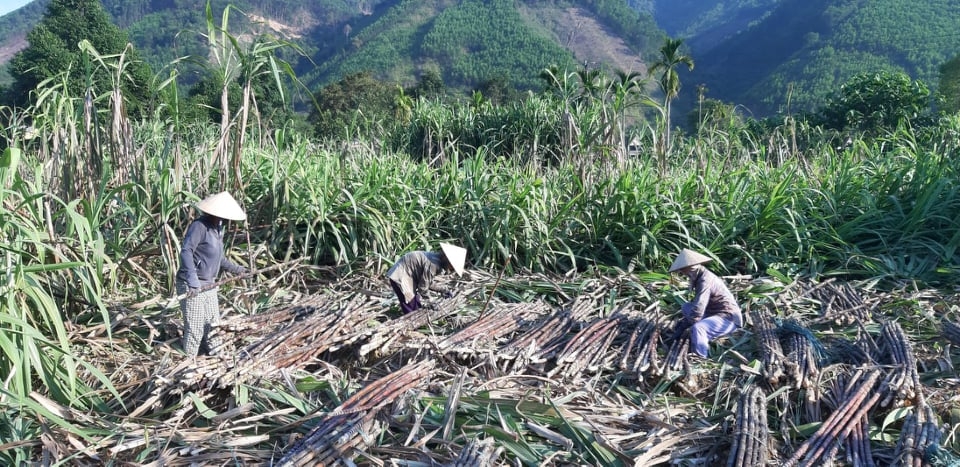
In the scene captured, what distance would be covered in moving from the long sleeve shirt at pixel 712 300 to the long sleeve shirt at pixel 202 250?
2.67 metres

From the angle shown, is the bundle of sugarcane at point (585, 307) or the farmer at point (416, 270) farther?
the farmer at point (416, 270)

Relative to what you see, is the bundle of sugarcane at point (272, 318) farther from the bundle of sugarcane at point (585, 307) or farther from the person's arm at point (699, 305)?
the person's arm at point (699, 305)

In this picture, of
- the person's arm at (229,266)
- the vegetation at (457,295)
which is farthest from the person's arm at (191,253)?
the vegetation at (457,295)

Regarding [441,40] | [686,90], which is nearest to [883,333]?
[686,90]

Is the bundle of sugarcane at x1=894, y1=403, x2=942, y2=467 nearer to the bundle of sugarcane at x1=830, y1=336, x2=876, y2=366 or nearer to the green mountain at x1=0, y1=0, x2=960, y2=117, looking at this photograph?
the bundle of sugarcane at x1=830, y1=336, x2=876, y2=366

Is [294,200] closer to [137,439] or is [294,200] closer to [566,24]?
[137,439]

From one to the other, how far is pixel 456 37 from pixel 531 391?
8623cm

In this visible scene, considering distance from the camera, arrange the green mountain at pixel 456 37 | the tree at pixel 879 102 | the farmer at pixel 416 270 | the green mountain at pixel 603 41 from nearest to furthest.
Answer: the farmer at pixel 416 270, the tree at pixel 879 102, the green mountain at pixel 603 41, the green mountain at pixel 456 37

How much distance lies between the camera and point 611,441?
2.32 metres

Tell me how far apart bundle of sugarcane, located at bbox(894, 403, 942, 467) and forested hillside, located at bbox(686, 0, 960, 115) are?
1790 inches

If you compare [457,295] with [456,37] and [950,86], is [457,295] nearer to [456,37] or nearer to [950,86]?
[950,86]

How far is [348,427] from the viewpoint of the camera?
2246mm

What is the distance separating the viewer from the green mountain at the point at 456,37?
7388cm

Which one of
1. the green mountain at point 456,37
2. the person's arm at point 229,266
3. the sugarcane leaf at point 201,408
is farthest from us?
the green mountain at point 456,37
